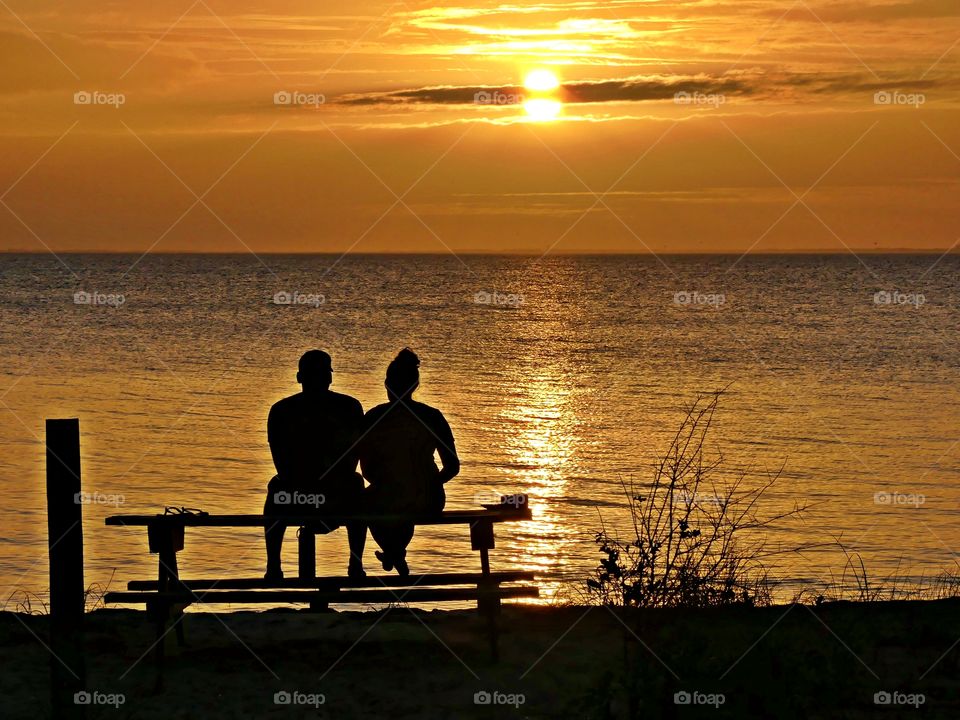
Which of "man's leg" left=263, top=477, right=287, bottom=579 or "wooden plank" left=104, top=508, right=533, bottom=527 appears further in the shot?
"man's leg" left=263, top=477, right=287, bottom=579

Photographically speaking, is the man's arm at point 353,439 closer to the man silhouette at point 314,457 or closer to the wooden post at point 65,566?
the man silhouette at point 314,457

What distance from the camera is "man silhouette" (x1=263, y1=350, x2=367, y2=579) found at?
7867 millimetres

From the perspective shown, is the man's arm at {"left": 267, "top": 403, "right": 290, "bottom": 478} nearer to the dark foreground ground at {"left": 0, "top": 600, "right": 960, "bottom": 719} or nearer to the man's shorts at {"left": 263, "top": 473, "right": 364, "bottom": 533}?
the man's shorts at {"left": 263, "top": 473, "right": 364, "bottom": 533}

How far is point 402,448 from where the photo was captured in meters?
7.78

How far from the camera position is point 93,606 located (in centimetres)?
1027

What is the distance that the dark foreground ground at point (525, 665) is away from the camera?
6.30 m

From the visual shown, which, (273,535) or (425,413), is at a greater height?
(425,413)

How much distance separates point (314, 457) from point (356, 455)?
27cm

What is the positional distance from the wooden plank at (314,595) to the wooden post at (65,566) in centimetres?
24

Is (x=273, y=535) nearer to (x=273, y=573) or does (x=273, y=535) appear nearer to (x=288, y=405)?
(x=273, y=573)

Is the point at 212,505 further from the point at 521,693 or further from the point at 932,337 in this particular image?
the point at 932,337

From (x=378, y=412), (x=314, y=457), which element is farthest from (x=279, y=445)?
(x=378, y=412)

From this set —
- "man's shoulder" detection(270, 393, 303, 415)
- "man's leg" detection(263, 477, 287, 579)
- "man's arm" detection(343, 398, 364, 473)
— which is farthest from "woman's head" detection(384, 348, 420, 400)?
"man's leg" detection(263, 477, 287, 579)

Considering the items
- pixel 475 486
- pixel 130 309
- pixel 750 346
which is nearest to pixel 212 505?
pixel 475 486
